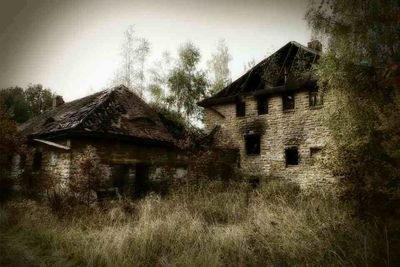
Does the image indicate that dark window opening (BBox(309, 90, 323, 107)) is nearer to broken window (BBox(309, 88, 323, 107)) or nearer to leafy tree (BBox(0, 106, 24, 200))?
broken window (BBox(309, 88, 323, 107))

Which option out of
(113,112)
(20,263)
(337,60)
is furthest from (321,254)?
(113,112)

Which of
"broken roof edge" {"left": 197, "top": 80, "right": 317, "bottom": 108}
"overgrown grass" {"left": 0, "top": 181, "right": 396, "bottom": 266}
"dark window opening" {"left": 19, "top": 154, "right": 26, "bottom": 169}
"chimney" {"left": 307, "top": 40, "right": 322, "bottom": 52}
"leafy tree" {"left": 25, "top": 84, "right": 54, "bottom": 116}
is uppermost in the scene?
"leafy tree" {"left": 25, "top": 84, "right": 54, "bottom": 116}

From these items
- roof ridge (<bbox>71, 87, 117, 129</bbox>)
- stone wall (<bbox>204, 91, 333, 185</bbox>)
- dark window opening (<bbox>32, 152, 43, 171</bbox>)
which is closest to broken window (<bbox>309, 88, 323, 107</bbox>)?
stone wall (<bbox>204, 91, 333, 185</bbox>)

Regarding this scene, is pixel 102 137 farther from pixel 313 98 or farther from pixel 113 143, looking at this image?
pixel 313 98

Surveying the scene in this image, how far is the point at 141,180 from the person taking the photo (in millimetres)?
14492

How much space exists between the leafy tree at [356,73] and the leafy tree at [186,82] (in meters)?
17.1

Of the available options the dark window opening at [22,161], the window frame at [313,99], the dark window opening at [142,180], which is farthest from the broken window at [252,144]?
the dark window opening at [22,161]

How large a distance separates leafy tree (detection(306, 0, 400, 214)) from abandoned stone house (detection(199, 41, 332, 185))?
416 cm

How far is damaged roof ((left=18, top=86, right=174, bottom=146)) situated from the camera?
12.6 meters

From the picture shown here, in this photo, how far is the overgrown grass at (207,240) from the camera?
4754 millimetres

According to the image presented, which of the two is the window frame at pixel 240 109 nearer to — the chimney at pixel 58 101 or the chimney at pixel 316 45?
the chimney at pixel 316 45

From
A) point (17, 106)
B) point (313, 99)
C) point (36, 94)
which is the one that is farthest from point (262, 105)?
point (36, 94)

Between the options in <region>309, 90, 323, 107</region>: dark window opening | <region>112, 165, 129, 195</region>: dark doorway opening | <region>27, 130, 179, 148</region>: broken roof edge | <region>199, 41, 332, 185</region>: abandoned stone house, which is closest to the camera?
<region>27, 130, 179, 148</region>: broken roof edge

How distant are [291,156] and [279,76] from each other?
4708mm
